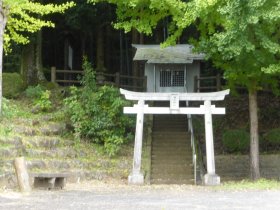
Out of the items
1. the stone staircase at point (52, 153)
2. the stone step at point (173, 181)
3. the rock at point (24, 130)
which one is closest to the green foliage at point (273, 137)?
the stone step at point (173, 181)

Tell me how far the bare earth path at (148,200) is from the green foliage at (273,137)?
7.81 m

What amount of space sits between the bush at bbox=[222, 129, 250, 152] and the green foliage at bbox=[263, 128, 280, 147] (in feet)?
2.98

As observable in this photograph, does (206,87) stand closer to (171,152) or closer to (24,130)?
(171,152)

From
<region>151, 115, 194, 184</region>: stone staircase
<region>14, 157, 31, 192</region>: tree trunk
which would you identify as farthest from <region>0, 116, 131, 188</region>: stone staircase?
<region>14, 157, 31, 192</region>: tree trunk

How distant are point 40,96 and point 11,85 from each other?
188cm

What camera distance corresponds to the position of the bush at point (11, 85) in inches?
900

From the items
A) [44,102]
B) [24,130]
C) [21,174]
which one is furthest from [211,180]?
[44,102]

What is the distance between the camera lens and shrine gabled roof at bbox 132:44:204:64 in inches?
1048

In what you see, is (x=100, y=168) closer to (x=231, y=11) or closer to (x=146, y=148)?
(x=146, y=148)

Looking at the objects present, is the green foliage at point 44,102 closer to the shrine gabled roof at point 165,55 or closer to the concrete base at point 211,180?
the shrine gabled roof at point 165,55

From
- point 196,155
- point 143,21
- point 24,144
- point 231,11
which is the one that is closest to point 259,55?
point 231,11

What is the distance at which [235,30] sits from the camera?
14.9 metres

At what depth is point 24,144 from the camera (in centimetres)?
1719

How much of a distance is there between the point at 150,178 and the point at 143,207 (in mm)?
8113
